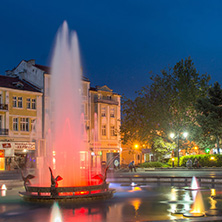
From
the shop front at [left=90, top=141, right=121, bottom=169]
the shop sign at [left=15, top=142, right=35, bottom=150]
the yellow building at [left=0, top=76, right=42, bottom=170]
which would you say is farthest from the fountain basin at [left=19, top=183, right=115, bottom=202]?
the shop front at [left=90, top=141, right=121, bottom=169]

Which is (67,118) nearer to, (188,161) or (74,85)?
(74,85)

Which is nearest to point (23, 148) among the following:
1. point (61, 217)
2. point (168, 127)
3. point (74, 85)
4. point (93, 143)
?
point (93, 143)

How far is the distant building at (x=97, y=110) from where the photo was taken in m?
61.6

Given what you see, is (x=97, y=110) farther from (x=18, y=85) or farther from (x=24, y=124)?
(x=18, y=85)

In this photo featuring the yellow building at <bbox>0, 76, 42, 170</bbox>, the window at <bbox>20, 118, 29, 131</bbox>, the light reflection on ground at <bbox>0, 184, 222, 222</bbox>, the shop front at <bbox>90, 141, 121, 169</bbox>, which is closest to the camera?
the light reflection on ground at <bbox>0, 184, 222, 222</bbox>

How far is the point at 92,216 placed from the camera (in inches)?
441

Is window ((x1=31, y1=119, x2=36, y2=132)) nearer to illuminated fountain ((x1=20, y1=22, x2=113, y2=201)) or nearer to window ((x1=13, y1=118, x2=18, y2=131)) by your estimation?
window ((x1=13, y1=118, x2=18, y2=131))

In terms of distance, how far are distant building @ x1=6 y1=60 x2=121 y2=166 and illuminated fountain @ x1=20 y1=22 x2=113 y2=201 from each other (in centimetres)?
3984

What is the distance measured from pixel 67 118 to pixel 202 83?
3684 centimetres

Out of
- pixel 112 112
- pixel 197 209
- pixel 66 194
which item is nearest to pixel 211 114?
pixel 112 112

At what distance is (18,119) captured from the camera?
5497 centimetres

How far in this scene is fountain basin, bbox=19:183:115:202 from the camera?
14812mm

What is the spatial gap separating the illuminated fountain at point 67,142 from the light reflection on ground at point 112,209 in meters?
0.86

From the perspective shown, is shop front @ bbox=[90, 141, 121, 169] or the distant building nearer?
the distant building
